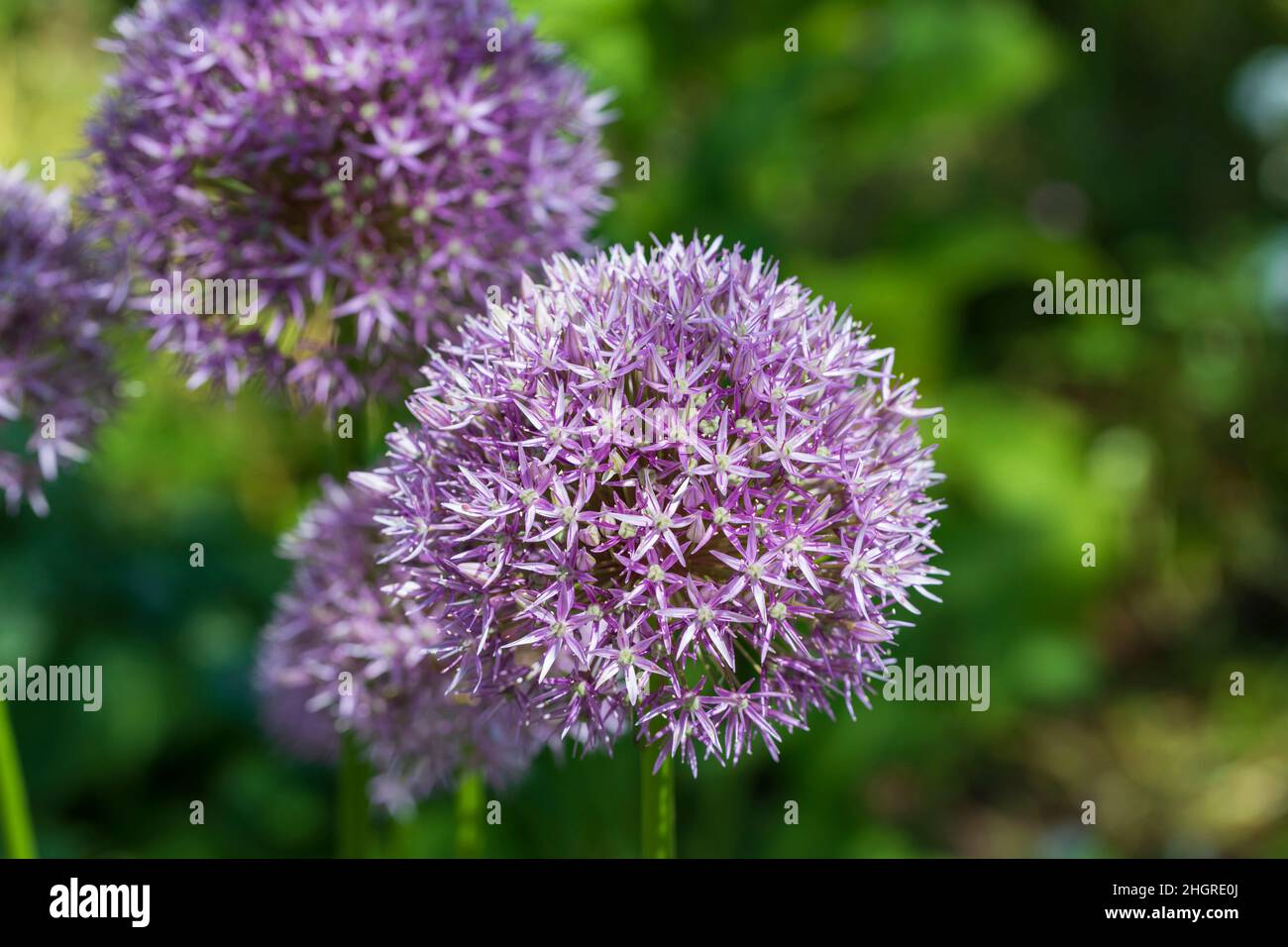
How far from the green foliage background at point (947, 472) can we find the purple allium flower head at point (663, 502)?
184cm

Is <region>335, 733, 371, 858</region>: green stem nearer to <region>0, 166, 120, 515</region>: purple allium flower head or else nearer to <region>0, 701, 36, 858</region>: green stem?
<region>0, 701, 36, 858</region>: green stem

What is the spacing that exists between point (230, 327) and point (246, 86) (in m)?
0.42

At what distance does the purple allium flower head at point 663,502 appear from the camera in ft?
4.90

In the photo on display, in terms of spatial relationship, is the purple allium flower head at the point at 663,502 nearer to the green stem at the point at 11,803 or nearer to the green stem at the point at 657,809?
the green stem at the point at 657,809

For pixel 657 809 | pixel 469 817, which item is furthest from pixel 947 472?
pixel 657 809

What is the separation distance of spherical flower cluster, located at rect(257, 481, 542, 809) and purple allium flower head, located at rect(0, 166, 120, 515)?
0.44m

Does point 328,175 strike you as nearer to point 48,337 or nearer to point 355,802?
point 48,337

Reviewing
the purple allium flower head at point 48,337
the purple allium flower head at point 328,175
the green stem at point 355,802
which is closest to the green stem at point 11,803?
the purple allium flower head at point 48,337

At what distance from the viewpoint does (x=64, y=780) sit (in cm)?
392

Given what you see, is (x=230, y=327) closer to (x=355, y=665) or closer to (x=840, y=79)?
(x=355, y=665)

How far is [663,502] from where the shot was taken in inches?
59.5

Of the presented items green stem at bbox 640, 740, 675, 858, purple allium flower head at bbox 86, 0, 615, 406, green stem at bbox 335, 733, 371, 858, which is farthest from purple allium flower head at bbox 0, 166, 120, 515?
green stem at bbox 640, 740, 675, 858

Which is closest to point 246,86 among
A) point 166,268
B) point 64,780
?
Answer: point 166,268

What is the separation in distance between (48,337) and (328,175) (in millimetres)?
634
